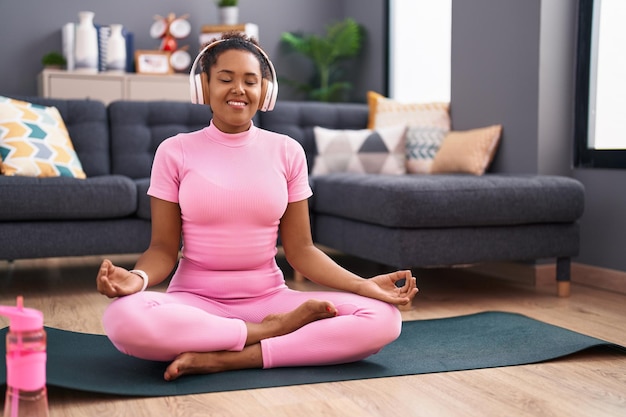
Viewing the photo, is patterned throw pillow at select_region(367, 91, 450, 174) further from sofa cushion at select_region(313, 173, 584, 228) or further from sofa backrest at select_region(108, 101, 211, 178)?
sofa backrest at select_region(108, 101, 211, 178)

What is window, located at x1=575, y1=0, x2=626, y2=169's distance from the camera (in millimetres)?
3213

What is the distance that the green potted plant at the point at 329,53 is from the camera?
5289 millimetres

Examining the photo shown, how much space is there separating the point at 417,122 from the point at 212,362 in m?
2.53

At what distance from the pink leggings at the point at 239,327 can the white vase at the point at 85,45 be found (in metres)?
3.49

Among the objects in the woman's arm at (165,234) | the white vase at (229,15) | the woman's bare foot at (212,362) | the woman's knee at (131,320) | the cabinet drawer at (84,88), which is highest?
the white vase at (229,15)

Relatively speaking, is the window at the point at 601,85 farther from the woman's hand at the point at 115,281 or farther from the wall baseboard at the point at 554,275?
the woman's hand at the point at 115,281

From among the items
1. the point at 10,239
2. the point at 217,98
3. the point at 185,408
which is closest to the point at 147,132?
the point at 10,239

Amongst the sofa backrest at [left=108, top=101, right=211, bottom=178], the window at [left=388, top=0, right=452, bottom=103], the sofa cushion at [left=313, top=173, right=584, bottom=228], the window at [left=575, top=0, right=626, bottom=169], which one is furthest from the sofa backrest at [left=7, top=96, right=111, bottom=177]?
the window at [left=575, top=0, right=626, bottom=169]

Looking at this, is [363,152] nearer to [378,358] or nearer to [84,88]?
[378,358]

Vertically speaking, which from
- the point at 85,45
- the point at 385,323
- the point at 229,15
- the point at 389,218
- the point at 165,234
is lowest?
the point at 385,323

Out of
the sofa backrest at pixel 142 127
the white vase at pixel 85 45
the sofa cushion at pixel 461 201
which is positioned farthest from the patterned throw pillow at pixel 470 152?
the white vase at pixel 85 45

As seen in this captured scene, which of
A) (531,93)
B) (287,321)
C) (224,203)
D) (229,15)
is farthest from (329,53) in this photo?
(287,321)

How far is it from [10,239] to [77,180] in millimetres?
340

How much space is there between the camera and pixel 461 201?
2758 mm
